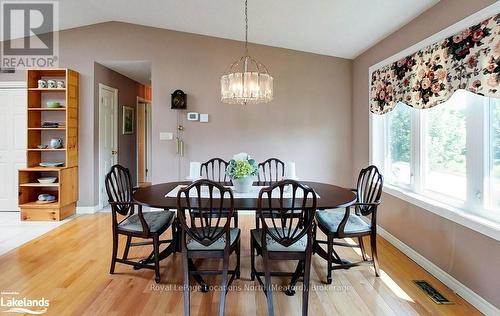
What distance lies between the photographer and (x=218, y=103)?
4.80 metres

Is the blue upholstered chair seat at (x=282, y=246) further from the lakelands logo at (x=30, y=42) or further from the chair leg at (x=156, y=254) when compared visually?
the lakelands logo at (x=30, y=42)

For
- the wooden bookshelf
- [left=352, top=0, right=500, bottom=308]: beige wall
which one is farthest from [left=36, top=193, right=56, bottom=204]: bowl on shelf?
[left=352, top=0, right=500, bottom=308]: beige wall

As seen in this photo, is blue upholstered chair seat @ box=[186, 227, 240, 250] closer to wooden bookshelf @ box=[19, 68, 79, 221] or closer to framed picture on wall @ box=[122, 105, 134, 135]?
wooden bookshelf @ box=[19, 68, 79, 221]

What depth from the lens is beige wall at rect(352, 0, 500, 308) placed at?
2180 millimetres

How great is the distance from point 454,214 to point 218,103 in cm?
339

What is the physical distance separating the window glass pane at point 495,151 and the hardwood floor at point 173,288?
0.84m

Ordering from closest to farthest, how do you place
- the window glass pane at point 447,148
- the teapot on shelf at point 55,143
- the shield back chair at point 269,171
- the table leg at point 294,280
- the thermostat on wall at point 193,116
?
the table leg at point 294,280, the window glass pane at point 447,148, the shield back chair at point 269,171, the teapot on shelf at point 55,143, the thermostat on wall at point 193,116

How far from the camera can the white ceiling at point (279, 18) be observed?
3125 millimetres

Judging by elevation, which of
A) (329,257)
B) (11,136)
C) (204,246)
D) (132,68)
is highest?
(132,68)

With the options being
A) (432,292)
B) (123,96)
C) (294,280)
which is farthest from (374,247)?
(123,96)

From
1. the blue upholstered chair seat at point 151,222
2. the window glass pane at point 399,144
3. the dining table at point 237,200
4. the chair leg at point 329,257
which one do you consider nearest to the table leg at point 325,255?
the dining table at point 237,200

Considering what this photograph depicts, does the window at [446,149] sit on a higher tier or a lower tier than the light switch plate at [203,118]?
lower

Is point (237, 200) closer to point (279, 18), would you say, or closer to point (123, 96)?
point (279, 18)

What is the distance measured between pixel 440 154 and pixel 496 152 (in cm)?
66
